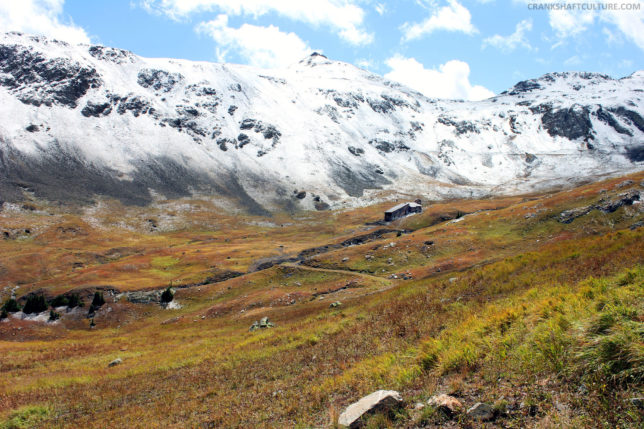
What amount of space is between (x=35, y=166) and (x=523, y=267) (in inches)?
9915

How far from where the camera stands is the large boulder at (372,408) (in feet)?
27.4

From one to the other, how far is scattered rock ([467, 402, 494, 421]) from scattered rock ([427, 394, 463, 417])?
317mm

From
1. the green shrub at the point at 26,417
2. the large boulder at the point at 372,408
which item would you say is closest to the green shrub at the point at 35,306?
the green shrub at the point at 26,417

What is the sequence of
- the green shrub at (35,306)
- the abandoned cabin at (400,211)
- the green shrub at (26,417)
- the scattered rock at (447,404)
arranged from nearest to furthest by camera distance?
the scattered rock at (447,404) → the green shrub at (26,417) → the green shrub at (35,306) → the abandoned cabin at (400,211)

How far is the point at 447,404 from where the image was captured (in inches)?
299

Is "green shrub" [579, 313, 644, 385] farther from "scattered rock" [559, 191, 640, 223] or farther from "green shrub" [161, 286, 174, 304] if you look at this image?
"scattered rock" [559, 191, 640, 223]

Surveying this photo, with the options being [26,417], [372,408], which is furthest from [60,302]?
[372,408]

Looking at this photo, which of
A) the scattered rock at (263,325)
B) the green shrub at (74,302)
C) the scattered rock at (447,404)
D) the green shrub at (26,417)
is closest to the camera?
the scattered rock at (447,404)

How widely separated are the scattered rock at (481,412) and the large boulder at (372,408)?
6.05 ft

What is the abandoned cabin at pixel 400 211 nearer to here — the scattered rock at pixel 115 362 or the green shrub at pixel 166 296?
the green shrub at pixel 166 296

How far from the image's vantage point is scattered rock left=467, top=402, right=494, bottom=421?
22.7ft

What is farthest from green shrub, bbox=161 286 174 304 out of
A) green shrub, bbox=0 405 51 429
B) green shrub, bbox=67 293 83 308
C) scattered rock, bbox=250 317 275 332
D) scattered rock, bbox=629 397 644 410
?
scattered rock, bbox=629 397 644 410

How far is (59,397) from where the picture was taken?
17297mm

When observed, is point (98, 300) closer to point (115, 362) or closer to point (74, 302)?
point (74, 302)
